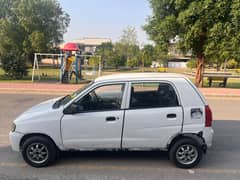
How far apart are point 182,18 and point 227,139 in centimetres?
1123

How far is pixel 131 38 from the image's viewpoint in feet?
195

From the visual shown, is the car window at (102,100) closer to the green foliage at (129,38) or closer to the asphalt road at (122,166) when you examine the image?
the asphalt road at (122,166)

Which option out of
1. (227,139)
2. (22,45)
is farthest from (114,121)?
(22,45)

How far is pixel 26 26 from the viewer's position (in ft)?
163

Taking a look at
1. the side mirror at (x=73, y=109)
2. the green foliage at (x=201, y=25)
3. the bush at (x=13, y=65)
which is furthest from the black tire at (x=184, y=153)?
the bush at (x=13, y=65)

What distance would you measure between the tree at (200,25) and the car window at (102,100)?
1257 cm

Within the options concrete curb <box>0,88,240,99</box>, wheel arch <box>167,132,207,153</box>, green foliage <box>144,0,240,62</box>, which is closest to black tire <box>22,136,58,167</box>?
wheel arch <box>167,132,207,153</box>

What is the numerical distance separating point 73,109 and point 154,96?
56.3 inches

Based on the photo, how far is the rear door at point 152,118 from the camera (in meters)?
4.48

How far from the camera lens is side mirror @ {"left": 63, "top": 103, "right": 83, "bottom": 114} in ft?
14.6

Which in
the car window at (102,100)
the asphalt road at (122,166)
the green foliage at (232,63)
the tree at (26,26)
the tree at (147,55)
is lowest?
the asphalt road at (122,166)

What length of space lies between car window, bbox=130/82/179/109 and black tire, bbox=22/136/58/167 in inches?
62.4

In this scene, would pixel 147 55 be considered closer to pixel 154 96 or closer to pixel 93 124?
pixel 154 96

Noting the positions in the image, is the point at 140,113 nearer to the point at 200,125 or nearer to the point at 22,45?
the point at 200,125
